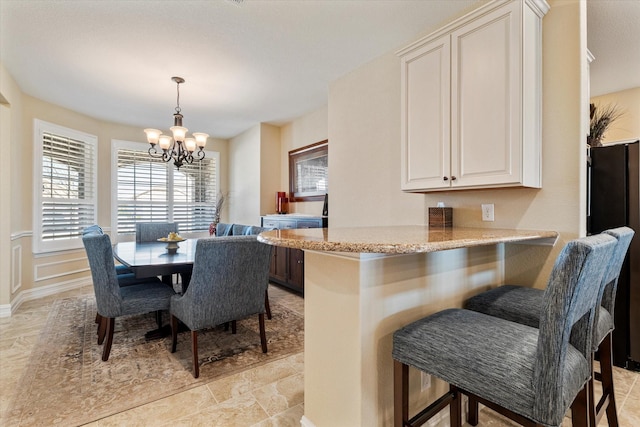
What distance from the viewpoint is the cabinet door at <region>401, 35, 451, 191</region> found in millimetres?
2072

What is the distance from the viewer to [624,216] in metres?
2.17

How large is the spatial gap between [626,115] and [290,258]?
14.4 feet

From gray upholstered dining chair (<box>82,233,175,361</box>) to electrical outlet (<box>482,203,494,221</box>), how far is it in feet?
8.04

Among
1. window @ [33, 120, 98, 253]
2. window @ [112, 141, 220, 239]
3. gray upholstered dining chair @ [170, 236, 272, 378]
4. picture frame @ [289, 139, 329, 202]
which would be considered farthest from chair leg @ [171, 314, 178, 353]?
window @ [112, 141, 220, 239]

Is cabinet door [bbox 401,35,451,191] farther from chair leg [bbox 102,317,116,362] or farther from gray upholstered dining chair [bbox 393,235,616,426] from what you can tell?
chair leg [bbox 102,317,116,362]

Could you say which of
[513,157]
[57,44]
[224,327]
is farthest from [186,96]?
[513,157]

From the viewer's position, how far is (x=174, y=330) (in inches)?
94.1

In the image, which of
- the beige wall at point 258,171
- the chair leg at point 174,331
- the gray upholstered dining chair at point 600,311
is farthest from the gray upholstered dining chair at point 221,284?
the beige wall at point 258,171

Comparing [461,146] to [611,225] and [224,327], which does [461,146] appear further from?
[224,327]

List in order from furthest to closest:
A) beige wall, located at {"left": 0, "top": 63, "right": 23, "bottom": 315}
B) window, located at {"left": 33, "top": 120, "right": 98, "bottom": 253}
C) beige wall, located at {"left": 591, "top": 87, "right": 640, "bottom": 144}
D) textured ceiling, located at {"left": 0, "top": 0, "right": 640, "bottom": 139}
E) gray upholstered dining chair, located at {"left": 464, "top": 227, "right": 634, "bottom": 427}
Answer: window, located at {"left": 33, "top": 120, "right": 98, "bottom": 253}, beige wall, located at {"left": 591, "top": 87, "right": 640, "bottom": 144}, beige wall, located at {"left": 0, "top": 63, "right": 23, "bottom": 315}, textured ceiling, located at {"left": 0, "top": 0, "right": 640, "bottom": 139}, gray upholstered dining chair, located at {"left": 464, "top": 227, "right": 634, "bottom": 427}

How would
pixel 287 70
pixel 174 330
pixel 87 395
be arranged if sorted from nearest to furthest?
pixel 87 395 < pixel 174 330 < pixel 287 70

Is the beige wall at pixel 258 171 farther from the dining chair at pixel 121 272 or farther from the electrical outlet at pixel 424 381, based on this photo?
the electrical outlet at pixel 424 381

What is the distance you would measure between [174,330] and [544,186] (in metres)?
2.77

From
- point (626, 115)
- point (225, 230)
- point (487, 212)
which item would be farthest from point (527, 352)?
point (626, 115)
